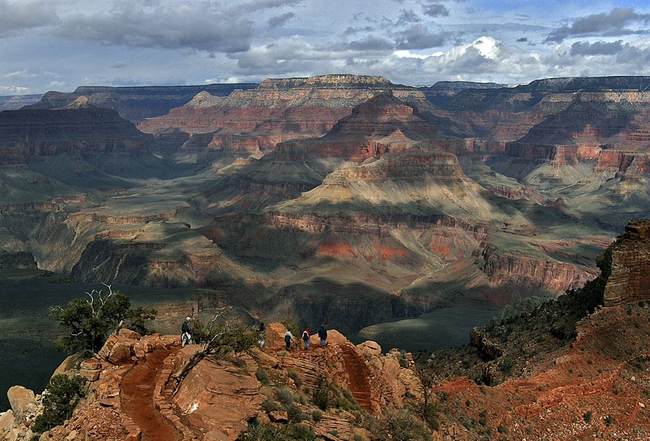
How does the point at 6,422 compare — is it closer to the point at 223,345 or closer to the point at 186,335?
the point at 186,335

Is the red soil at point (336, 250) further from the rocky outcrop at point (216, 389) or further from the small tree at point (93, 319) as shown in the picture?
the rocky outcrop at point (216, 389)

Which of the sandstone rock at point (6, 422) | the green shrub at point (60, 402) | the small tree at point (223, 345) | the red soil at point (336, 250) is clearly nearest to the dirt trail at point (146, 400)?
the small tree at point (223, 345)

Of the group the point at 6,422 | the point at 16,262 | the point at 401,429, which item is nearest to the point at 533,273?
the point at 16,262

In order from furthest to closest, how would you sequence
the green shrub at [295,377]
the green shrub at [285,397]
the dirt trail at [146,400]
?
the green shrub at [295,377]
the green shrub at [285,397]
the dirt trail at [146,400]

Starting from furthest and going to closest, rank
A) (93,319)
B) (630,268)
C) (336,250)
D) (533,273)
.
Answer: (336,250) < (533,273) < (630,268) < (93,319)

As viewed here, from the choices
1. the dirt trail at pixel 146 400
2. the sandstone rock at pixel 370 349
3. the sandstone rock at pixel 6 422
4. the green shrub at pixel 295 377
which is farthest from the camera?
the sandstone rock at pixel 370 349

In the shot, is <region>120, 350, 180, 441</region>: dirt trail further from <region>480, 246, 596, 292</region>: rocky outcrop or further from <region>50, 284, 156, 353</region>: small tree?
<region>480, 246, 596, 292</region>: rocky outcrop
